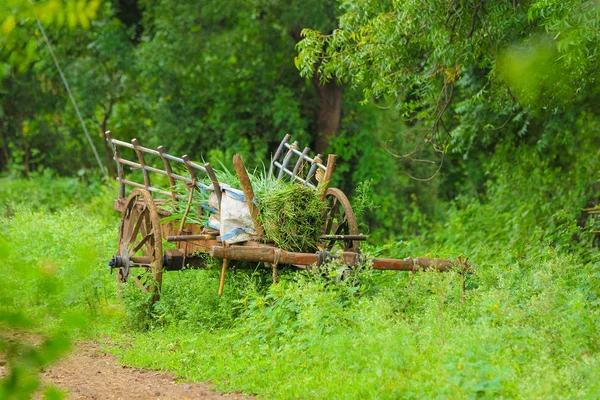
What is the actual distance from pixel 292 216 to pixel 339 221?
1482 mm

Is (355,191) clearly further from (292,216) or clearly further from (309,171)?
(292,216)

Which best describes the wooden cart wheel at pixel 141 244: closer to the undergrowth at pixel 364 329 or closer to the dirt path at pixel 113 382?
the undergrowth at pixel 364 329

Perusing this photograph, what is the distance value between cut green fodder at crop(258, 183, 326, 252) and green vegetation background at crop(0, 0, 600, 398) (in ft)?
1.34

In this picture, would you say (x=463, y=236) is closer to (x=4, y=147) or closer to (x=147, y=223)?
(x=147, y=223)

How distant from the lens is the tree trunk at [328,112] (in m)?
19.3

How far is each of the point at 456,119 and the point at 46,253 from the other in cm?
908

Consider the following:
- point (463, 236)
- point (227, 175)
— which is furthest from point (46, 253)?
point (463, 236)

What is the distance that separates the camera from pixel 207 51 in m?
18.9

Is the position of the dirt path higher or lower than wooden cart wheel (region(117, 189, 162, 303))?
lower

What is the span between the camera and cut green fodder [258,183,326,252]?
801cm

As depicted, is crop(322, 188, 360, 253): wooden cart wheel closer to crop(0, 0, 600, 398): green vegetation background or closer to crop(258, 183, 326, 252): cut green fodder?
crop(258, 183, 326, 252): cut green fodder

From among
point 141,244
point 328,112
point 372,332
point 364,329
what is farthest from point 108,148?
point 372,332

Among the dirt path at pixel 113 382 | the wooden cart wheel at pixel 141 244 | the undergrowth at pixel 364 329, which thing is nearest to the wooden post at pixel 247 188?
the undergrowth at pixel 364 329

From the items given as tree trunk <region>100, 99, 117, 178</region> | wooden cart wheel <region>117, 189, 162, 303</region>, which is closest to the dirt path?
wooden cart wheel <region>117, 189, 162, 303</region>
